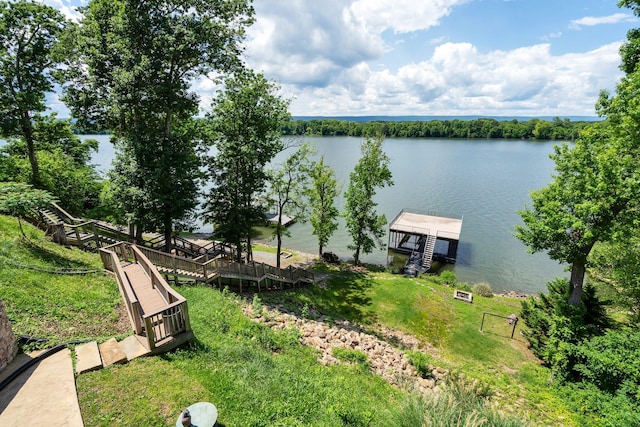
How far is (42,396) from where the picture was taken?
17.5 ft

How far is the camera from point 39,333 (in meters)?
6.84

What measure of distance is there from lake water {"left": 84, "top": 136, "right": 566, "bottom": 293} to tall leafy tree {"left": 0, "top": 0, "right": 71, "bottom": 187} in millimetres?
10988

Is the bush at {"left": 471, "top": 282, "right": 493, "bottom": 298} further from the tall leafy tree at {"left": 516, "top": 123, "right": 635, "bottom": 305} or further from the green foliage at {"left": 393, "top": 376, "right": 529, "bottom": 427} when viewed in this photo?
the green foliage at {"left": 393, "top": 376, "right": 529, "bottom": 427}

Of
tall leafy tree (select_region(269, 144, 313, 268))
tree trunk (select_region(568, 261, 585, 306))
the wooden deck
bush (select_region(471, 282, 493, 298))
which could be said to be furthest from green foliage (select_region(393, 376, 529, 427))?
bush (select_region(471, 282, 493, 298))

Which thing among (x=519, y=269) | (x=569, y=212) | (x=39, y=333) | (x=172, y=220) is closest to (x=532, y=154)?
(x=519, y=269)

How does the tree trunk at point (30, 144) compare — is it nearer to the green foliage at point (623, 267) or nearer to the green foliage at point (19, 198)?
the green foliage at point (19, 198)

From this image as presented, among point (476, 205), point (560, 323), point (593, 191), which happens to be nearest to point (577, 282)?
point (560, 323)

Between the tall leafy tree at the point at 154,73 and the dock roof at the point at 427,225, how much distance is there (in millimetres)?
21580

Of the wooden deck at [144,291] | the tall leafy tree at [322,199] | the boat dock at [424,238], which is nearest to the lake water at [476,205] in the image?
the boat dock at [424,238]

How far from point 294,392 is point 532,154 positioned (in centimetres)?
10774

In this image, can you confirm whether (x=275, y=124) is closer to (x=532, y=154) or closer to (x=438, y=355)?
(x=438, y=355)

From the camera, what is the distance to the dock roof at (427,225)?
98.3 feet

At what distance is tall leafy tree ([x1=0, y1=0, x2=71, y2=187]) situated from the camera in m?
15.7

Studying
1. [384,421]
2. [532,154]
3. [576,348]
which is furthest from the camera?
[532,154]
